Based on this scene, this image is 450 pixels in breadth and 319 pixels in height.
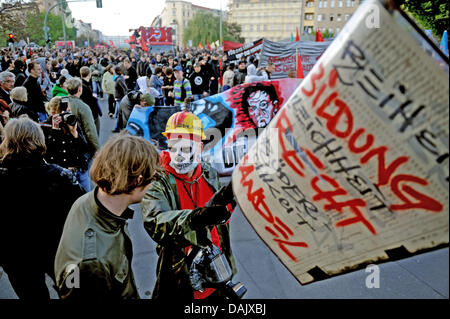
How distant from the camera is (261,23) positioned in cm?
9300

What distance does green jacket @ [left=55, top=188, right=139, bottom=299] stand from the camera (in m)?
1.30

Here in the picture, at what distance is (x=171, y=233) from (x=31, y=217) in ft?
4.39

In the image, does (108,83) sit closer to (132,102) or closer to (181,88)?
(181,88)

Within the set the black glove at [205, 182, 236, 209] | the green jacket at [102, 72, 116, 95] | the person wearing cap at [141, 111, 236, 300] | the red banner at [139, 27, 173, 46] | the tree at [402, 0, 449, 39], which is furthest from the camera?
the red banner at [139, 27, 173, 46]

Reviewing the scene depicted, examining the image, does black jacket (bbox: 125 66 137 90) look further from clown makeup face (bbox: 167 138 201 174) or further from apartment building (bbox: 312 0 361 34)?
apartment building (bbox: 312 0 361 34)

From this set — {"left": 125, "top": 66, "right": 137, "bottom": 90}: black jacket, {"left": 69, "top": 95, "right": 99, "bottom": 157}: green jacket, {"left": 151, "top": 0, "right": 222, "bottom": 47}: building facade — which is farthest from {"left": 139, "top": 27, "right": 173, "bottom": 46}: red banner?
{"left": 151, "top": 0, "right": 222, "bottom": 47}: building facade

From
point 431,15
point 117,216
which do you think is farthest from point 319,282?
point 431,15

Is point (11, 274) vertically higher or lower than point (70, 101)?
lower

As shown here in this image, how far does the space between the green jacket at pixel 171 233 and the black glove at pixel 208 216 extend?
3cm

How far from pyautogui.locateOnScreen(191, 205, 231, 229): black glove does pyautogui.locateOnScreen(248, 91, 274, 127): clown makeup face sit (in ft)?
6.54

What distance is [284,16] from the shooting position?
89.1 meters

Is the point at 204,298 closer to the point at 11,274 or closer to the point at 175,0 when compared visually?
the point at 11,274
